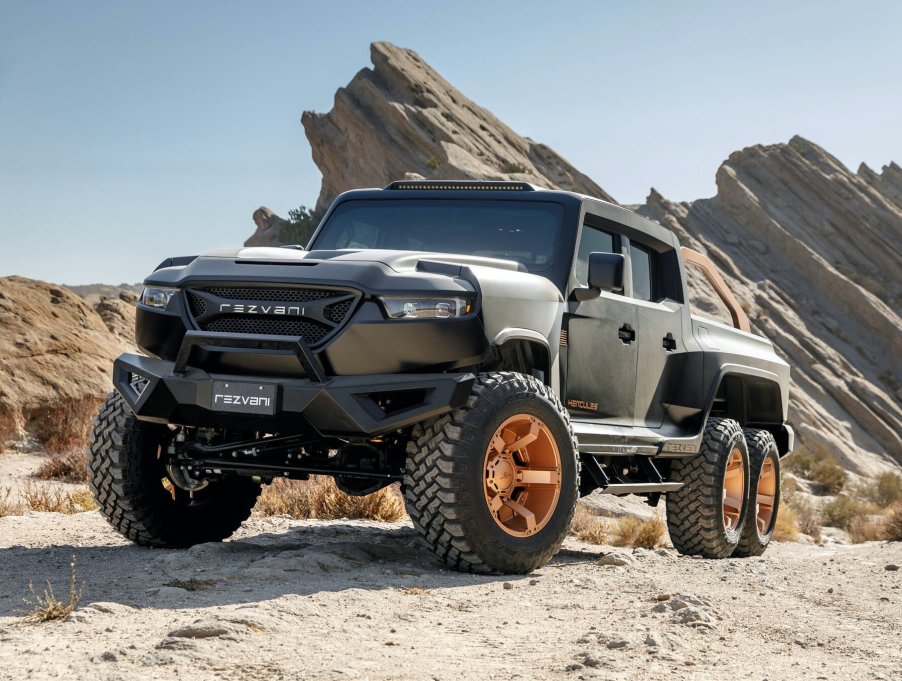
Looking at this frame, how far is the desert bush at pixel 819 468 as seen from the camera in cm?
2961

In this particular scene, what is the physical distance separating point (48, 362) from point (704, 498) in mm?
11044

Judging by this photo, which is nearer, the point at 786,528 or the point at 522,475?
the point at 522,475

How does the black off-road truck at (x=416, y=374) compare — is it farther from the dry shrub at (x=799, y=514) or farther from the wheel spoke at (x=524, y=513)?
the dry shrub at (x=799, y=514)

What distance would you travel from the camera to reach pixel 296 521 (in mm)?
9305

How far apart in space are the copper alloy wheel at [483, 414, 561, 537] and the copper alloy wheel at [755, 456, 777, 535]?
4589 millimetres

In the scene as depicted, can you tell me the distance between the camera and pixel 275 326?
232 inches

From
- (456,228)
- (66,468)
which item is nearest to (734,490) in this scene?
(456,228)

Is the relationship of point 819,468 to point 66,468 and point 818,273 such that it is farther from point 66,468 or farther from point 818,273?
point 66,468

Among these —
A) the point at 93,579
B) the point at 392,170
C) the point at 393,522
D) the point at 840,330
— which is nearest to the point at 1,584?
the point at 93,579

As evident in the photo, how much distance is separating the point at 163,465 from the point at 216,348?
1.39 meters

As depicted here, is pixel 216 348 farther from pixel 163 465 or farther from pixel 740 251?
pixel 740 251

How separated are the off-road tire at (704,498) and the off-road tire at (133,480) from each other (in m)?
3.87

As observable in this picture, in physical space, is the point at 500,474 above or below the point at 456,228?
below

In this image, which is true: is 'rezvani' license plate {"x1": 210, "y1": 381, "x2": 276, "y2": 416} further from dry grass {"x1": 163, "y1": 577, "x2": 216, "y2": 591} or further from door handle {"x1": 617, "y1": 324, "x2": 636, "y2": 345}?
door handle {"x1": 617, "y1": 324, "x2": 636, "y2": 345}
